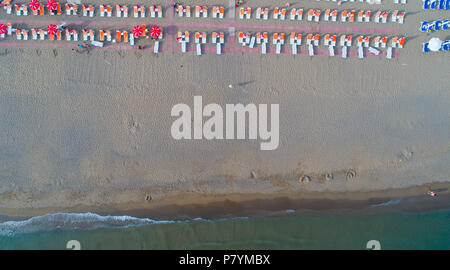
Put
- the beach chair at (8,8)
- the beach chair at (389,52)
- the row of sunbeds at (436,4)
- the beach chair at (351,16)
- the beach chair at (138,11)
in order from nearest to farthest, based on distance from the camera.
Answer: the beach chair at (8,8) < the beach chair at (138,11) < the beach chair at (351,16) < the beach chair at (389,52) < the row of sunbeds at (436,4)

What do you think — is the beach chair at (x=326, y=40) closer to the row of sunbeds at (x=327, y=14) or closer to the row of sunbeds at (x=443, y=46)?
the row of sunbeds at (x=327, y=14)

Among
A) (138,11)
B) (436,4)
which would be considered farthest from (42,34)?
(436,4)

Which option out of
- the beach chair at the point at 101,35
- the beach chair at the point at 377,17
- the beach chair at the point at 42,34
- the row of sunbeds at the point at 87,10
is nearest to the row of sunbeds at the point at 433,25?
the beach chair at the point at 377,17

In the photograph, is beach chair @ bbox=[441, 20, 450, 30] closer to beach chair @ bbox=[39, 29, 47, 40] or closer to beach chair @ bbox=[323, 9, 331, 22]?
beach chair @ bbox=[323, 9, 331, 22]

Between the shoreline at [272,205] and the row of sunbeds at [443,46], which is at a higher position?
the row of sunbeds at [443,46]

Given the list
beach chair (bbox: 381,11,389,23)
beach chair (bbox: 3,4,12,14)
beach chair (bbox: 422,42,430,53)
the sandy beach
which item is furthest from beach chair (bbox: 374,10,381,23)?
beach chair (bbox: 3,4,12,14)

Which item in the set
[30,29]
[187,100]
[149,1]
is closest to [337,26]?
[187,100]
